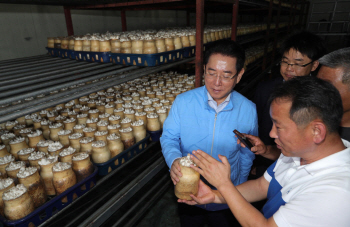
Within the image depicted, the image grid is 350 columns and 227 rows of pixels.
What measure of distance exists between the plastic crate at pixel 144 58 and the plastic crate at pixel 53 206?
1.17 m

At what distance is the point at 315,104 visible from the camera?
2.77 feet

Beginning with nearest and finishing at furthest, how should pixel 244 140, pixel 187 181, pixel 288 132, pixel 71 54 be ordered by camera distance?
pixel 288 132, pixel 187 181, pixel 244 140, pixel 71 54

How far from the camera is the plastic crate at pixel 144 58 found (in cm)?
211

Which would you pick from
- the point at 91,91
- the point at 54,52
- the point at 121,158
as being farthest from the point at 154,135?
the point at 54,52

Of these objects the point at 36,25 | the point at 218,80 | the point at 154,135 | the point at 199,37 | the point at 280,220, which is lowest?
the point at 154,135

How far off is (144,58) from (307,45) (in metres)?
1.56

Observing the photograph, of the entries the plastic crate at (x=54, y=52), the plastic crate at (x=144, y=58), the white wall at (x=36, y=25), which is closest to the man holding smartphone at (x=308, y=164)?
the plastic crate at (x=144, y=58)

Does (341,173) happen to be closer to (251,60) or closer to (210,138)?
(210,138)

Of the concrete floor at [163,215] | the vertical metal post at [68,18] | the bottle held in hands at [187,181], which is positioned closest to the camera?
the bottle held in hands at [187,181]

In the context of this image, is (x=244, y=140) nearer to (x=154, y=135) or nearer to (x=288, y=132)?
(x=288, y=132)

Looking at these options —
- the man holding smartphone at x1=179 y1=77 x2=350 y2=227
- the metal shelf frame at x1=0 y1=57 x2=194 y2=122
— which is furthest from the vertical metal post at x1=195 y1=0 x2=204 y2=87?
the man holding smartphone at x1=179 y1=77 x2=350 y2=227

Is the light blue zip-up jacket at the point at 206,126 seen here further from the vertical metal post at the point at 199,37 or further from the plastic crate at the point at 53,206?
the vertical metal post at the point at 199,37

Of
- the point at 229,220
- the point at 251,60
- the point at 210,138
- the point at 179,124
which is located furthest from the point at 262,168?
the point at 251,60

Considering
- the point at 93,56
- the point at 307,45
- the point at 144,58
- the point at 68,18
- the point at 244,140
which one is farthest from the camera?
the point at 68,18
